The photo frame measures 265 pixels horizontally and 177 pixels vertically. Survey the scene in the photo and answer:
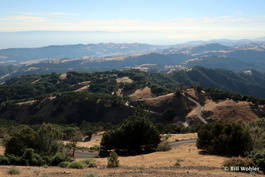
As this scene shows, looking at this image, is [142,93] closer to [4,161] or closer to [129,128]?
[129,128]

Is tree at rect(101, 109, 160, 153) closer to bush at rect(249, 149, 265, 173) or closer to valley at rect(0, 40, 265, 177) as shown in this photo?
valley at rect(0, 40, 265, 177)

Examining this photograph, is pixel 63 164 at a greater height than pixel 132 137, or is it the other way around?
pixel 63 164

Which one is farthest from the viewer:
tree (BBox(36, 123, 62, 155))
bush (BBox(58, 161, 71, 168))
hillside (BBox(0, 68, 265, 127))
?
hillside (BBox(0, 68, 265, 127))

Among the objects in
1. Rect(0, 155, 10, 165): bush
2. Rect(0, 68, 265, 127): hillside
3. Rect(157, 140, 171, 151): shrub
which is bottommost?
Rect(0, 68, 265, 127): hillside

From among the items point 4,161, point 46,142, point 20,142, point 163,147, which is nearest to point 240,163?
point 163,147

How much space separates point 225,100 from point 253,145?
2897 inches

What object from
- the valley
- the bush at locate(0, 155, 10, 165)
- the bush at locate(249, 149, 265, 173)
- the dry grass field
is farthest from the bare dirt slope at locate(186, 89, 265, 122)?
the bush at locate(0, 155, 10, 165)

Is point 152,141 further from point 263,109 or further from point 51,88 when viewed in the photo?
point 51,88

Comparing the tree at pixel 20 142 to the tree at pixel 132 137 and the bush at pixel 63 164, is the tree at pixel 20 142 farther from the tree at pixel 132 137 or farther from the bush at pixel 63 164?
the tree at pixel 132 137

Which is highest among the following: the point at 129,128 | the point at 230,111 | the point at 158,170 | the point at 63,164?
the point at 158,170

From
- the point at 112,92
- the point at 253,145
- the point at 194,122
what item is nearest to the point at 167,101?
the point at 194,122

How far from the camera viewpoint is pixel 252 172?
961 inches

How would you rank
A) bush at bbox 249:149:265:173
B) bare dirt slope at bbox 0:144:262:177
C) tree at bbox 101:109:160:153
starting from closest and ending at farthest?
bare dirt slope at bbox 0:144:262:177 < bush at bbox 249:149:265:173 < tree at bbox 101:109:160:153

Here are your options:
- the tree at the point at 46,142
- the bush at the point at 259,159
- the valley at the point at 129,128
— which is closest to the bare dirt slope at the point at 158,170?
the valley at the point at 129,128
